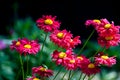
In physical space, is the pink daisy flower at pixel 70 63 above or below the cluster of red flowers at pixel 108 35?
below

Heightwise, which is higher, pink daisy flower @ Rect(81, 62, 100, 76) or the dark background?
the dark background

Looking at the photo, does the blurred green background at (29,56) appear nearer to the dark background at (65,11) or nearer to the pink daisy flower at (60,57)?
the dark background at (65,11)

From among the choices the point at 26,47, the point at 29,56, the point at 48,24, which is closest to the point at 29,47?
the point at 26,47

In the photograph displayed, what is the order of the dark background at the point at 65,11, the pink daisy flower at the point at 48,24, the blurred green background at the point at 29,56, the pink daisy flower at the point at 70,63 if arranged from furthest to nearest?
the dark background at the point at 65,11 < the blurred green background at the point at 29,56 < the pink daisy flower at the point at 48,24 < the pink daisy flower at the point at 70,63

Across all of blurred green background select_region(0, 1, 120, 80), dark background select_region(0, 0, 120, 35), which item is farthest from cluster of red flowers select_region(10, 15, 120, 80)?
dark background select_region(0, 0, 120, 35)

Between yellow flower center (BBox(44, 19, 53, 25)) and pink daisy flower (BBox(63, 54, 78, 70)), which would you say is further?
yellow flower center (BBox(44, 19, 53, 25))

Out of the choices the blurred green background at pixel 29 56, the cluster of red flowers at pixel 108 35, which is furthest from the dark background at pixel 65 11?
the cluster of red flowers at pixel 108 35

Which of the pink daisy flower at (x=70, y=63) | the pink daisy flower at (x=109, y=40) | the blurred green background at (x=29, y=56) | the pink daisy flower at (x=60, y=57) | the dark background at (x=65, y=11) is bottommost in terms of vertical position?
the pink daisy flower at (x=70, y=63)

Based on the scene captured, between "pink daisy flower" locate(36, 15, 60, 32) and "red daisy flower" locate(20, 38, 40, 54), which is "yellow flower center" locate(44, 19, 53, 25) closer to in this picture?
"pink daisy flower" locate(36, 15, 60, 32)

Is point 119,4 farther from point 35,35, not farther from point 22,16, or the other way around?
point 35,35

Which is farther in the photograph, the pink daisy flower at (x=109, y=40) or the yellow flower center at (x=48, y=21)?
the yellow flower center at (x=48, y=21)
